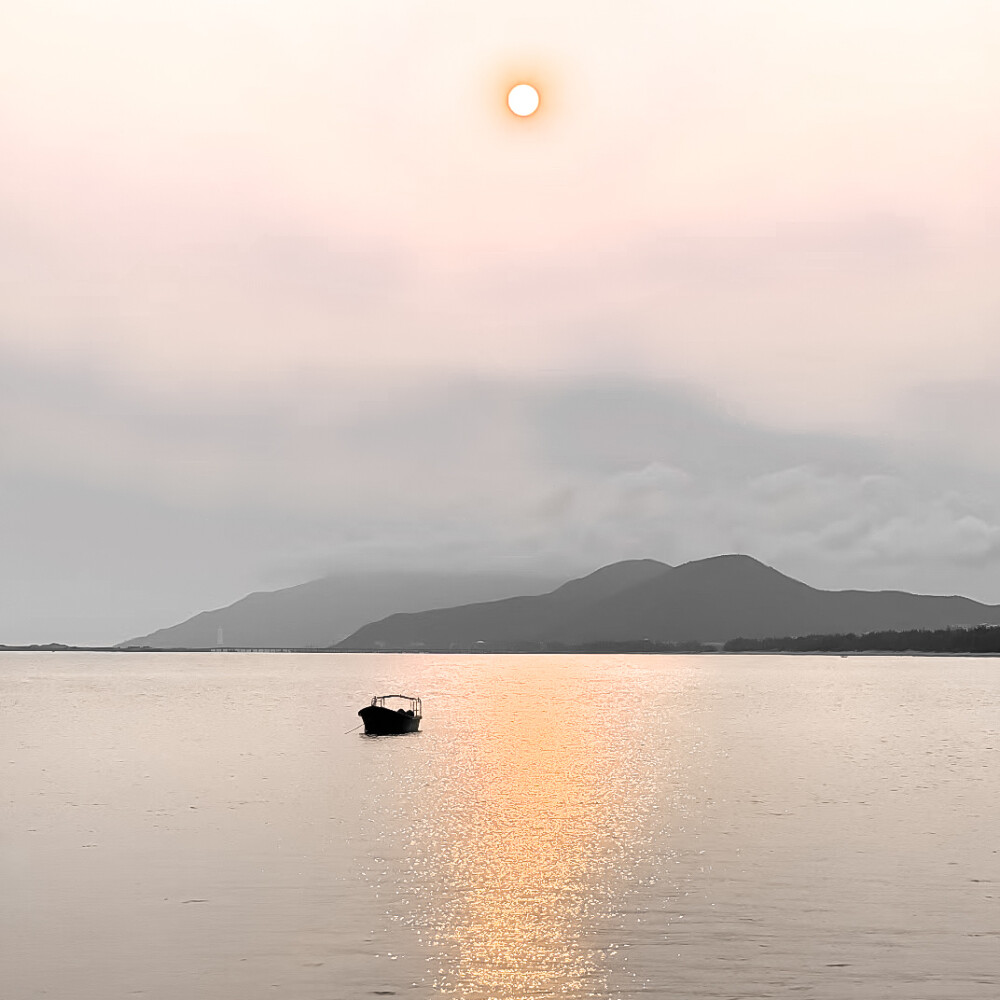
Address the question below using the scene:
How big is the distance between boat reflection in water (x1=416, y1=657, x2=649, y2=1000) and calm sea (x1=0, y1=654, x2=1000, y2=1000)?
0.46ft

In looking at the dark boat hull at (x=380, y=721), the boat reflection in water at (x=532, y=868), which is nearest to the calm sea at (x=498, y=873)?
the boat reflection in water at (x=532, y=868)

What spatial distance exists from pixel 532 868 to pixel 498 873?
156 centimetres

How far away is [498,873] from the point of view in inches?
1478

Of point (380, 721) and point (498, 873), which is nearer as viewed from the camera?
point (498, 873)

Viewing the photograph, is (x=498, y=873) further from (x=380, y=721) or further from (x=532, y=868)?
(x=380, y=721)

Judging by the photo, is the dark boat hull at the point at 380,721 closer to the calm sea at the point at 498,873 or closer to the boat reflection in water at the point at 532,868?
the calm sea at the point at 498,873

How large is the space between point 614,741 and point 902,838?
5133 cm

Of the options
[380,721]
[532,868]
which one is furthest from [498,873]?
[380,721]

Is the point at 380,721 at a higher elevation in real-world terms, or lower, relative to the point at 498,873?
higher

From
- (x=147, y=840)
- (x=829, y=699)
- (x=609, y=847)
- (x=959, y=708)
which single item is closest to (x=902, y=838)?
(x=609, y=847)

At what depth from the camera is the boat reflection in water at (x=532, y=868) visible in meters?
25.8

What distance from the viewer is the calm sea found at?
25.8m

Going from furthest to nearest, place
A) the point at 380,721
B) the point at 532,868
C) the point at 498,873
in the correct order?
1. the point at 380,721
2. the point at 532,868
3. the point at 498,873

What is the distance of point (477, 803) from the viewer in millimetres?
56750
